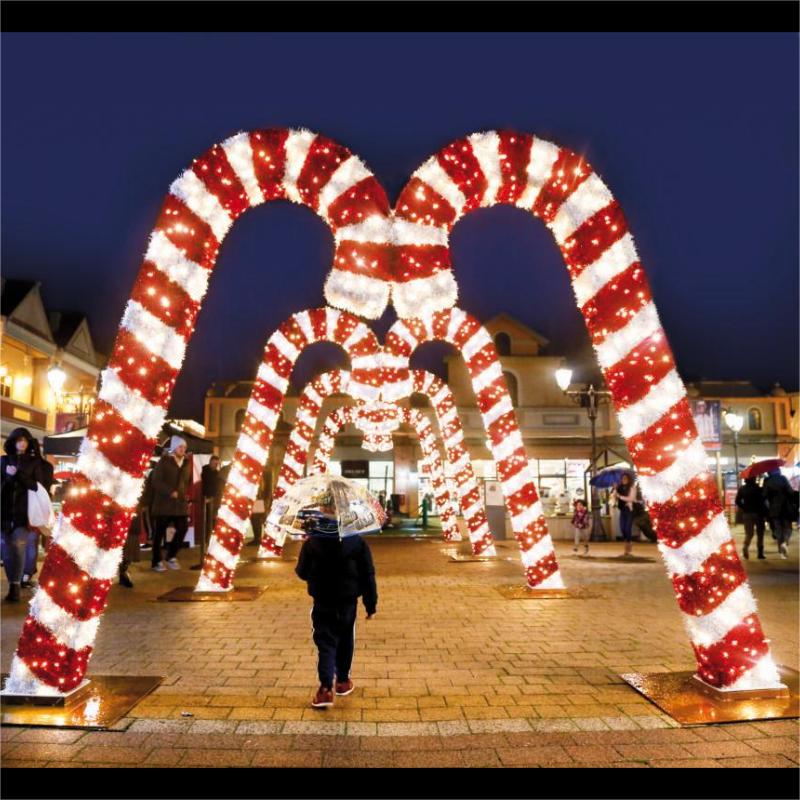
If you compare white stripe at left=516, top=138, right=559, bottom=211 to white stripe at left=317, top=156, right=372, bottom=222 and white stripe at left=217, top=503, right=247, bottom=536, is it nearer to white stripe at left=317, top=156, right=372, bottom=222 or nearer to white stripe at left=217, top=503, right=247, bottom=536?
white stripe at left=317, top=156, right=372, bottom=222

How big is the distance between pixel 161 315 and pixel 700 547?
4292mm

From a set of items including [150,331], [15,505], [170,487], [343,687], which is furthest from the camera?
[170,487]

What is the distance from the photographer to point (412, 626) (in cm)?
730

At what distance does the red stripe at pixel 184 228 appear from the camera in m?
5.36

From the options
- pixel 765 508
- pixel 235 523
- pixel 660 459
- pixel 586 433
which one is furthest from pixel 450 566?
pixel 586 433

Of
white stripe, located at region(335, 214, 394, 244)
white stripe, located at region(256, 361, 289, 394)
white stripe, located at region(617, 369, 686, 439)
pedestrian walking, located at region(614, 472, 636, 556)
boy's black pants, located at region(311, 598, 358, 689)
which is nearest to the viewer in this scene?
boy's black pants, located at region(311, 598, 358, 689)

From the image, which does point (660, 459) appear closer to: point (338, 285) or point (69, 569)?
point (338, 285)

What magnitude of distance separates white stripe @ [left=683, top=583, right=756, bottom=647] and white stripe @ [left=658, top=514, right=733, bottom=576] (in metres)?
0.29

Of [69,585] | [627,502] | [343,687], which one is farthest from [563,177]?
[627,502]

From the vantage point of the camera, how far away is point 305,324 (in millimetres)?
11523

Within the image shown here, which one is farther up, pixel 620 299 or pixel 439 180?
pixel 439 180

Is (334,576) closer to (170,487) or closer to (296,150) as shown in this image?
(296,150)

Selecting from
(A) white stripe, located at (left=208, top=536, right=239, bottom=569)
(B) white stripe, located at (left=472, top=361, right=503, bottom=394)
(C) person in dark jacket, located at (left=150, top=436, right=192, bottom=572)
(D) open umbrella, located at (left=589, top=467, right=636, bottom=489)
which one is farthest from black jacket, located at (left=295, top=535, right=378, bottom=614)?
(D) open umbrella, located at (left=589, top=467, right=636, bottom=489)

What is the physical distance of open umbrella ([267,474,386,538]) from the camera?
185 inches
